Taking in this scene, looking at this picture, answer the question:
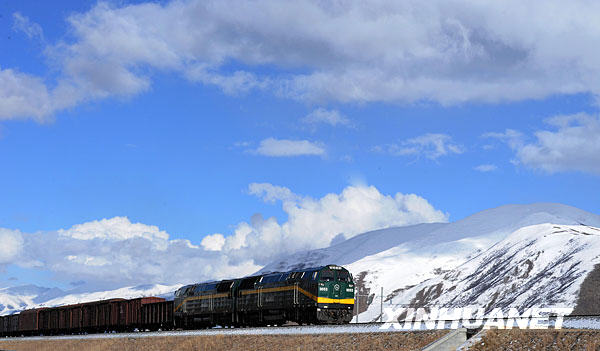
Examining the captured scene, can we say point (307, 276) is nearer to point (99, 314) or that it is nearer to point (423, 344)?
point (423, 344)

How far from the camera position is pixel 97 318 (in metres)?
79.4

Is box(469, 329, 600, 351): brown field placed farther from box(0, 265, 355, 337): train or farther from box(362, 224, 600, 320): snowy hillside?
box(362, 224, 600, 320): snowy hillside

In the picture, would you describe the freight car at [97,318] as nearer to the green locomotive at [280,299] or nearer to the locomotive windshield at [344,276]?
the green locomotive at [280,299]

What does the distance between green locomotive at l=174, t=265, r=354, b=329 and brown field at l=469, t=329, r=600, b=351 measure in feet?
61.2

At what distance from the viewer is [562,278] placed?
6422 inches

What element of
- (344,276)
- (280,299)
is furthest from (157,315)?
(344,276)

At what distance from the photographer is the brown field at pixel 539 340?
2729 cm

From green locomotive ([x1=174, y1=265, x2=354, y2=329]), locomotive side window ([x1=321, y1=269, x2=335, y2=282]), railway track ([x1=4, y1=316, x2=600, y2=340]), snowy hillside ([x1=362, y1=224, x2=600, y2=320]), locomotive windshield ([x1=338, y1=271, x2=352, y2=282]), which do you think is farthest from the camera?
snowy hillside ([x1=362, y1=224, x2=600, y2=320])

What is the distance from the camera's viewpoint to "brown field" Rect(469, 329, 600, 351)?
1075 inches

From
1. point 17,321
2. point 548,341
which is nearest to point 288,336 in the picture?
point 548,341

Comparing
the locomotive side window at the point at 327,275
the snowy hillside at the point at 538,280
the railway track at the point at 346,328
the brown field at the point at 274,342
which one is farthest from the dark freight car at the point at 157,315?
the snowy hillside at the point at 538,280

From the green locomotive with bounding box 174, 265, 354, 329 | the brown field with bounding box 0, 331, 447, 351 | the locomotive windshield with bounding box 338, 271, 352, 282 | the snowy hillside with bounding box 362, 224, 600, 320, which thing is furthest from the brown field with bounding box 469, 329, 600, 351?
the snowy hillside with bounding box 362, 224, 600, 320

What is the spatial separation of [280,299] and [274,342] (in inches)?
341

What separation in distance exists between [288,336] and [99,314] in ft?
142
